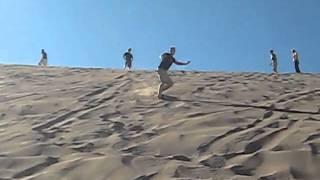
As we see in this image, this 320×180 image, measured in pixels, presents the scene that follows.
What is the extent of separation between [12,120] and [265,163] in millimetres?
4390

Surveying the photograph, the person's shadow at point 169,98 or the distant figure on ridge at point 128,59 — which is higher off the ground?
the distant figure on ridge at point 128,59

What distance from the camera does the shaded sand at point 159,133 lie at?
5949mm

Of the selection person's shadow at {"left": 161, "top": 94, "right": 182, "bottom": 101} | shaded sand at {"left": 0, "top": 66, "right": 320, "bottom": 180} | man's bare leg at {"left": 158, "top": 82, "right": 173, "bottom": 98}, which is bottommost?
shaded sand at {"left": 0, "top": 66, "right": 320, "bottom": 180}

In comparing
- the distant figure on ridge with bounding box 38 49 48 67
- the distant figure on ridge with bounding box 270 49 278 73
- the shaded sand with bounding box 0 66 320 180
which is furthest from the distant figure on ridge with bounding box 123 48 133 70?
the shaded sand with bounding box 0 66 320 180

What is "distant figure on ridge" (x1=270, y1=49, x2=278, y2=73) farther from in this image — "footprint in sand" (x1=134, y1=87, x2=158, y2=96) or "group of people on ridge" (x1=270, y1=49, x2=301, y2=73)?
"footprint in sand" (x1=134, y1=87, x2=158, y2=96)

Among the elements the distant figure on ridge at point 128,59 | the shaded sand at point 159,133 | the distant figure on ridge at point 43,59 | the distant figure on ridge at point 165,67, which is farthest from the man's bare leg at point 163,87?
the distant figure on ridge at point 43,59

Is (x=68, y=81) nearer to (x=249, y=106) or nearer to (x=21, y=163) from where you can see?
(x=249, y=106)

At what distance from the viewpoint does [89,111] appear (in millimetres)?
9531

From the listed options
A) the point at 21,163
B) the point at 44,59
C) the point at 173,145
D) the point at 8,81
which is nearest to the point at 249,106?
the point at 173,145

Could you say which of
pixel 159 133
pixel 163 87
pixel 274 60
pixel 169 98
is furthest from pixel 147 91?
pixel 274 60

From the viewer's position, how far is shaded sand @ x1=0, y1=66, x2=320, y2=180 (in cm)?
595

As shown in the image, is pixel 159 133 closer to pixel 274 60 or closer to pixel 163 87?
pixel 163 87

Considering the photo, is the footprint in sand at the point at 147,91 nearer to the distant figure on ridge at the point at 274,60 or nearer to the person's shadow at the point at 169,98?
the person's shadow at the point at 169,98

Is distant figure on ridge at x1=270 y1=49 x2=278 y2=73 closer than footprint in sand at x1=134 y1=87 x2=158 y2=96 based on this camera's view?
No
